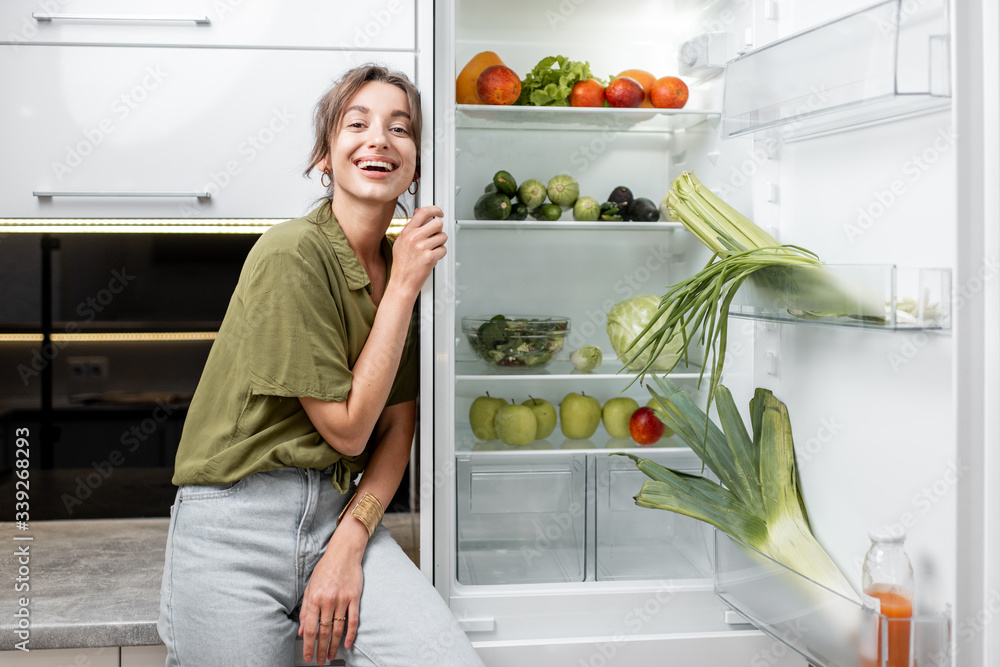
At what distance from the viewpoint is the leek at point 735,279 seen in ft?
3.30

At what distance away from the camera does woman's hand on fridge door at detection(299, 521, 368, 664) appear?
1.10 m

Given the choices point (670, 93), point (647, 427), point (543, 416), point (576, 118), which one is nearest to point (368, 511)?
point (543, 416)

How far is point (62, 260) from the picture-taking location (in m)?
1.75

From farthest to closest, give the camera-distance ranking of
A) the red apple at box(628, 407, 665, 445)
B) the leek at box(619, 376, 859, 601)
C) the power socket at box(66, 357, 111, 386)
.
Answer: the power socket at box(66, 357, 111, 386) < the red apple at box(628, 407, 665, 445) < the leek at box(619, 376, 859, 601)

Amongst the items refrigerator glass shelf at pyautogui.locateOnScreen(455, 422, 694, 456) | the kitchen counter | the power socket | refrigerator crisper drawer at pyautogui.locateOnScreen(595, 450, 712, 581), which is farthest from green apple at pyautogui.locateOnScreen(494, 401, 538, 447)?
the power socket

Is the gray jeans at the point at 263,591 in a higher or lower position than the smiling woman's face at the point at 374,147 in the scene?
lower

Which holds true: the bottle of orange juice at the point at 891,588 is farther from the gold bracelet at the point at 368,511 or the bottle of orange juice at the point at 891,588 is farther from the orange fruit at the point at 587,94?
the orange fruit at the point at 587,94

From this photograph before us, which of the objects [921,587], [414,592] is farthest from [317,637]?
[921,587]

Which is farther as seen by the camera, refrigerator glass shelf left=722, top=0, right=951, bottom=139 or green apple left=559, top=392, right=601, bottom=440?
green apple left=559, top=392, right=601, bottom=440

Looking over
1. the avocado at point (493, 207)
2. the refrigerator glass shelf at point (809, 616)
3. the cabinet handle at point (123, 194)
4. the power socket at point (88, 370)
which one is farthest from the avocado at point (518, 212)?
the power socket at point (88, 370)

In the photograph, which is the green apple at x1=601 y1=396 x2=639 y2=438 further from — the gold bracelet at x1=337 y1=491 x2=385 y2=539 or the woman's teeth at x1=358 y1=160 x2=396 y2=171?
the woman's teeth at x1=358 y1=160 x2=396 y2=171

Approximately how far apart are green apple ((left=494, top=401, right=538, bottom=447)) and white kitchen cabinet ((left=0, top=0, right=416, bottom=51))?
2.51 ft

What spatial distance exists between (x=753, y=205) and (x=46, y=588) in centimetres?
139

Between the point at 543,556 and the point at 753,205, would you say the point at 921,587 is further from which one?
the point at 543,556
